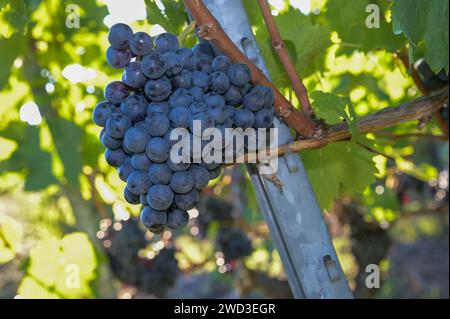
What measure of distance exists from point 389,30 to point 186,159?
0.62 meters

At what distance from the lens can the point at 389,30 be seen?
1.23 metres

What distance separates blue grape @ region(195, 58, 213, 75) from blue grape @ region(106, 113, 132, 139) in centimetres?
12

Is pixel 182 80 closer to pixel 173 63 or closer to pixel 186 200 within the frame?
pixel 173 63

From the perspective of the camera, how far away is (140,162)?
0.81 m

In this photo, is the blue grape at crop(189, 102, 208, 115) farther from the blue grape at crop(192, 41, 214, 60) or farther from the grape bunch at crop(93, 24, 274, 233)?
the blue grape at crop(192, 41, 214, 60)

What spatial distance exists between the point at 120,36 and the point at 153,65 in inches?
2.5

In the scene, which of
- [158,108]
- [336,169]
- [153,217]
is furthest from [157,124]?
[336,169]

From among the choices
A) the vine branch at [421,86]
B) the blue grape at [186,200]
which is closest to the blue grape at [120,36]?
the blue grape at [186,200]

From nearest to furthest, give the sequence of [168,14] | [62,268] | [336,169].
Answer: [168,14] → [336,169] → [62,268]

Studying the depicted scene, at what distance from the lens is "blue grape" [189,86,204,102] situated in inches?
32.3

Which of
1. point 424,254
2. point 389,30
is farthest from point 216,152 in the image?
point 424,254

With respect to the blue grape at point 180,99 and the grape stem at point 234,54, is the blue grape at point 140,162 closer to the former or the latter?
the blue grape at point 180,99

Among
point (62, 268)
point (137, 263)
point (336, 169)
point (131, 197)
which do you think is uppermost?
point (131, 197)
